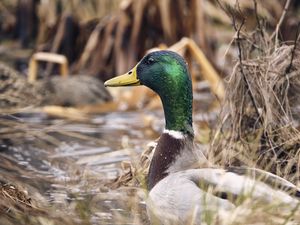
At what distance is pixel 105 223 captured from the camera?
461 centimetres

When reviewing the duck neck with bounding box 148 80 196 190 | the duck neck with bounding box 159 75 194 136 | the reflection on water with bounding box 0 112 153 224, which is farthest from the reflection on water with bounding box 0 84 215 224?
the duck neck with bounding box 159 75 194 136

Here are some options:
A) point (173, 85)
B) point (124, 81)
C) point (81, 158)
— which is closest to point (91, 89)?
point (81, 158)

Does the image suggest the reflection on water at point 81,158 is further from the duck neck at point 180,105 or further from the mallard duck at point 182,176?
the duck neck at point 180,105

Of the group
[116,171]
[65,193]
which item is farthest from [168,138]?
[116,171]

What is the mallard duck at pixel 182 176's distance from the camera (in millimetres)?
3773

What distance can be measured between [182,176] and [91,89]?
17.5ft

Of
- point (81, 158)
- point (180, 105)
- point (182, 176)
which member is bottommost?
point (81, 158)

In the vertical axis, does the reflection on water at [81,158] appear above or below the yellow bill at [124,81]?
below

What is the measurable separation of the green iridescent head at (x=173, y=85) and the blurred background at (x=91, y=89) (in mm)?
539

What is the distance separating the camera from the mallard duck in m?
3.77

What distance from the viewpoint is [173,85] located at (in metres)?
4.73

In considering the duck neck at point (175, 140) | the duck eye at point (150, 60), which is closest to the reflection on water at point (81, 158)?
the duck neck at point (175, 140)

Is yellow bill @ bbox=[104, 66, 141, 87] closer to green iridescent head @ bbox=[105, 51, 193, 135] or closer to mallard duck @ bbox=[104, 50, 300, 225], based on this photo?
mallard duck @ bbox=[104, 50, 300, 225]

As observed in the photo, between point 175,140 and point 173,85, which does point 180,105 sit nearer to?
point 173,85
